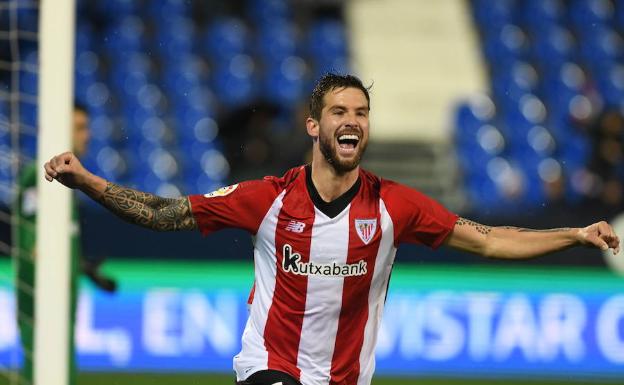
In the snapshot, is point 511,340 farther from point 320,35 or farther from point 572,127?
point 320,35

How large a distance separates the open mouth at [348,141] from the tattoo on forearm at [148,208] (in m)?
0.67

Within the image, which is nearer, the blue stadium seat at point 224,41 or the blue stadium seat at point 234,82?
the blue stadium seat at point 234,82

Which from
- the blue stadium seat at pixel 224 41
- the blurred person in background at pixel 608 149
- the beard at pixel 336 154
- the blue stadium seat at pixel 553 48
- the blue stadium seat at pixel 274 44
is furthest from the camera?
the blue stadium seat at pixel 553 48

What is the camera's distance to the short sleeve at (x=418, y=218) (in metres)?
4.82

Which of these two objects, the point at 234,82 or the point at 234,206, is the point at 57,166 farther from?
the point at 234,82

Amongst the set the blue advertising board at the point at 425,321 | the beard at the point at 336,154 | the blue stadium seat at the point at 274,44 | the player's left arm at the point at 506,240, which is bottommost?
the blue advertising board at the point at 425,321

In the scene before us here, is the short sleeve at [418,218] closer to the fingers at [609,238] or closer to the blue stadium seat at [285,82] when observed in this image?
the fingers at [609,238]

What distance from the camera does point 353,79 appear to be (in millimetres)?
4727

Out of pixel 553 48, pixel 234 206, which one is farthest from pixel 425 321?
pixel 553 48

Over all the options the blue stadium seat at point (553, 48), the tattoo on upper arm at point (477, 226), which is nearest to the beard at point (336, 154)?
the tattoo on upper arm at point (477, 226)

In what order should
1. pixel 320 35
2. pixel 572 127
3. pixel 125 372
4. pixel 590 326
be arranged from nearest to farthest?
1. pixel 125 372
2. pixel 590 326
3. pixel 572 127
4. pixel 320 35

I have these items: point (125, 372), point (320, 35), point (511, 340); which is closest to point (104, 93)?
point (320, 35)

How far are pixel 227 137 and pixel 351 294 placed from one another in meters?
9.18

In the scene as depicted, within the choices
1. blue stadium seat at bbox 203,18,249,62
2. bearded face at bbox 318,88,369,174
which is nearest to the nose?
bearded face at bbox 318,88,369,174
